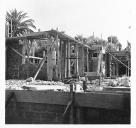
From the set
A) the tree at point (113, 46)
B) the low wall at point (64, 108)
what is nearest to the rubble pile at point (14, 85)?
the low wall at point (64, 108)

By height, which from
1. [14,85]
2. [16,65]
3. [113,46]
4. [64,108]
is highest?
[113,46]

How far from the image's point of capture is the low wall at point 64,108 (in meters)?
5.26

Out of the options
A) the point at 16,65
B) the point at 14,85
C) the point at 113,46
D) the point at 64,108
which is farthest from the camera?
the point at 113,46

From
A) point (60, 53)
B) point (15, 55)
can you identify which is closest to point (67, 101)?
point (60, 53)

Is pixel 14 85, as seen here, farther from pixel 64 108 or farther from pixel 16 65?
pixel 16 65

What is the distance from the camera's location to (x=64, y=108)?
5.91 m

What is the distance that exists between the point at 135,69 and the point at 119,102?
1.42 m

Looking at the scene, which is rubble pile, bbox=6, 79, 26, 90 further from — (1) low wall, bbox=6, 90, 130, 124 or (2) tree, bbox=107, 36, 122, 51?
(2) tree, bbox=107, 36, 122, 51

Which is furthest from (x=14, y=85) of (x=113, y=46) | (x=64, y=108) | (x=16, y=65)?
(x=113, y=46)

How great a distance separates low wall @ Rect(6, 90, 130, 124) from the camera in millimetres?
5262

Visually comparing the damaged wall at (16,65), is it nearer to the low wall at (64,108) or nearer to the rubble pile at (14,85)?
the rubble pile at (14,85)

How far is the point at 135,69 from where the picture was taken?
13.2 ft

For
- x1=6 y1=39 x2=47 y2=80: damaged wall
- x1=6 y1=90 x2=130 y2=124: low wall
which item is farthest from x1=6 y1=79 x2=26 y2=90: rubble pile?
x1=6 y1=39 x2=47 y2=80: damaged wall

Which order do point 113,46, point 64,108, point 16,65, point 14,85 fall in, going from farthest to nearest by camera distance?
point 113,46 < point 16,65 < point 14,85 < point 64,108
